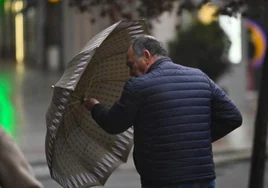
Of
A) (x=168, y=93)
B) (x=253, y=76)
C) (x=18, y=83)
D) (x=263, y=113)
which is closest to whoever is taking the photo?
(x=168, y=93)

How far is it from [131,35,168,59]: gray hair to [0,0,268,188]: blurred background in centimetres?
379

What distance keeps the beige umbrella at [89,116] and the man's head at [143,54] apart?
0.20 metres

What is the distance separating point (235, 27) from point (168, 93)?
61.9ft

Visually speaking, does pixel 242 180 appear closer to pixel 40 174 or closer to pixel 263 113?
pixel 40 174

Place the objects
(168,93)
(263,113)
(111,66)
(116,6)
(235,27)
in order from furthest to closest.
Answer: (235,27), (116,6), (263,113), (111,66), (168,93)

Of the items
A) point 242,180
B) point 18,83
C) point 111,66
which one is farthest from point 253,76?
point 111,66

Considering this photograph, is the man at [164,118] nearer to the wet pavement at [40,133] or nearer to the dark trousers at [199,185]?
the dark trousers at [199,185]

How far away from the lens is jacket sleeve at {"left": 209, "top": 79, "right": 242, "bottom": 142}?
4.38 m

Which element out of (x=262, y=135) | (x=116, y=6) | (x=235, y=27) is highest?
(x=116, y=6)

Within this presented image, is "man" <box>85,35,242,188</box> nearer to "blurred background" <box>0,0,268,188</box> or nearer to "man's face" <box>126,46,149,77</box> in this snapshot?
"man's face" <box>126,46,149,77</box>

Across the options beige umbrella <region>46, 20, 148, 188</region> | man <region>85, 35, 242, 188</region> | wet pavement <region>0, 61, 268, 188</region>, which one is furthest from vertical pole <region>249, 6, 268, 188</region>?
man <region>85, 35, 242, 188</region>

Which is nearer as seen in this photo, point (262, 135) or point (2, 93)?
point (262, 135)

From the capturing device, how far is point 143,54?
4.27 meters

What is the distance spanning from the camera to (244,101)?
23.3 m
